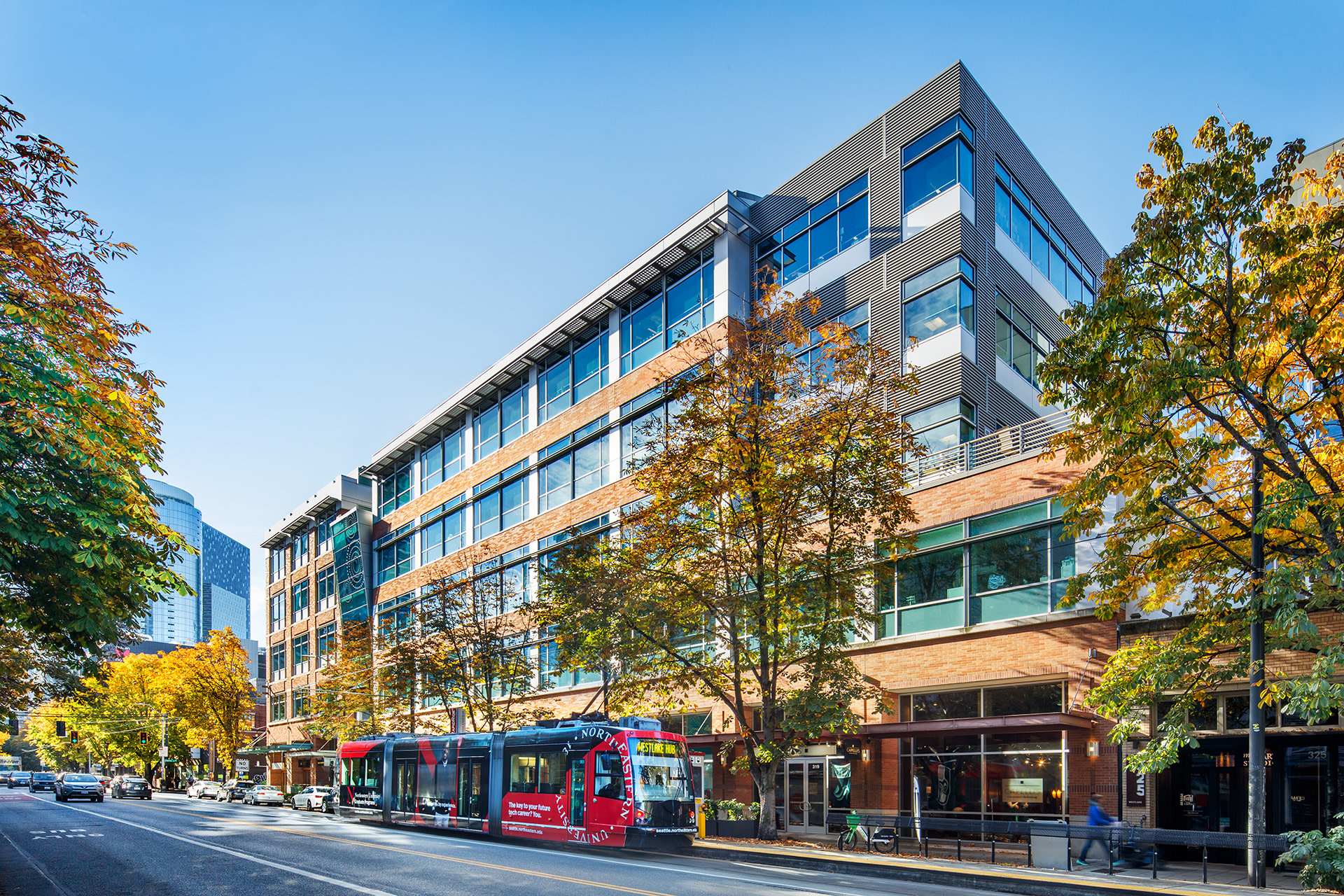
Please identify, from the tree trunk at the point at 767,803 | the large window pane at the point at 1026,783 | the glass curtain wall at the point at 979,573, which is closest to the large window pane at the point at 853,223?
the glass curtain wall at the point at 979,573

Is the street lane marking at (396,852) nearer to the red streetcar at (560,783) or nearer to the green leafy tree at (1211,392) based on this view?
the red streetcar at (560,783)

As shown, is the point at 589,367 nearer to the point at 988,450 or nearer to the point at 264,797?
the point at 988,450

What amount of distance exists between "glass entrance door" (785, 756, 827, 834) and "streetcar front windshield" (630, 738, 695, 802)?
695cm

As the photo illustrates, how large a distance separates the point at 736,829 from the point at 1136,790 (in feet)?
32.8

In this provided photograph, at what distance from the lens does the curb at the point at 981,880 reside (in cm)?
1547

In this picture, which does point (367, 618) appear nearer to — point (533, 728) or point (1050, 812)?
point (533, 728)

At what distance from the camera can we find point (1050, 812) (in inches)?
926

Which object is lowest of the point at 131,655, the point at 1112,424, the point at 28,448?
the point at 131,655

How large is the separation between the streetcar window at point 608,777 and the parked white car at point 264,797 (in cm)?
4213

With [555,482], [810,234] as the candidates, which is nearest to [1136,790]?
[810,234]

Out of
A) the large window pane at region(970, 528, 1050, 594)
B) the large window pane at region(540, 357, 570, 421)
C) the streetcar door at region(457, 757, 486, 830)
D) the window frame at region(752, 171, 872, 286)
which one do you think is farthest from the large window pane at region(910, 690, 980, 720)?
the large window pane at region(540, 357, 570, 421)

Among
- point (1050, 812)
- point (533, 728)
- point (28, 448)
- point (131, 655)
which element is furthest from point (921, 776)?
point (131, 655)

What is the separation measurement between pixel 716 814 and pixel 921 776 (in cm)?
598

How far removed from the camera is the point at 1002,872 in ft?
58.8
